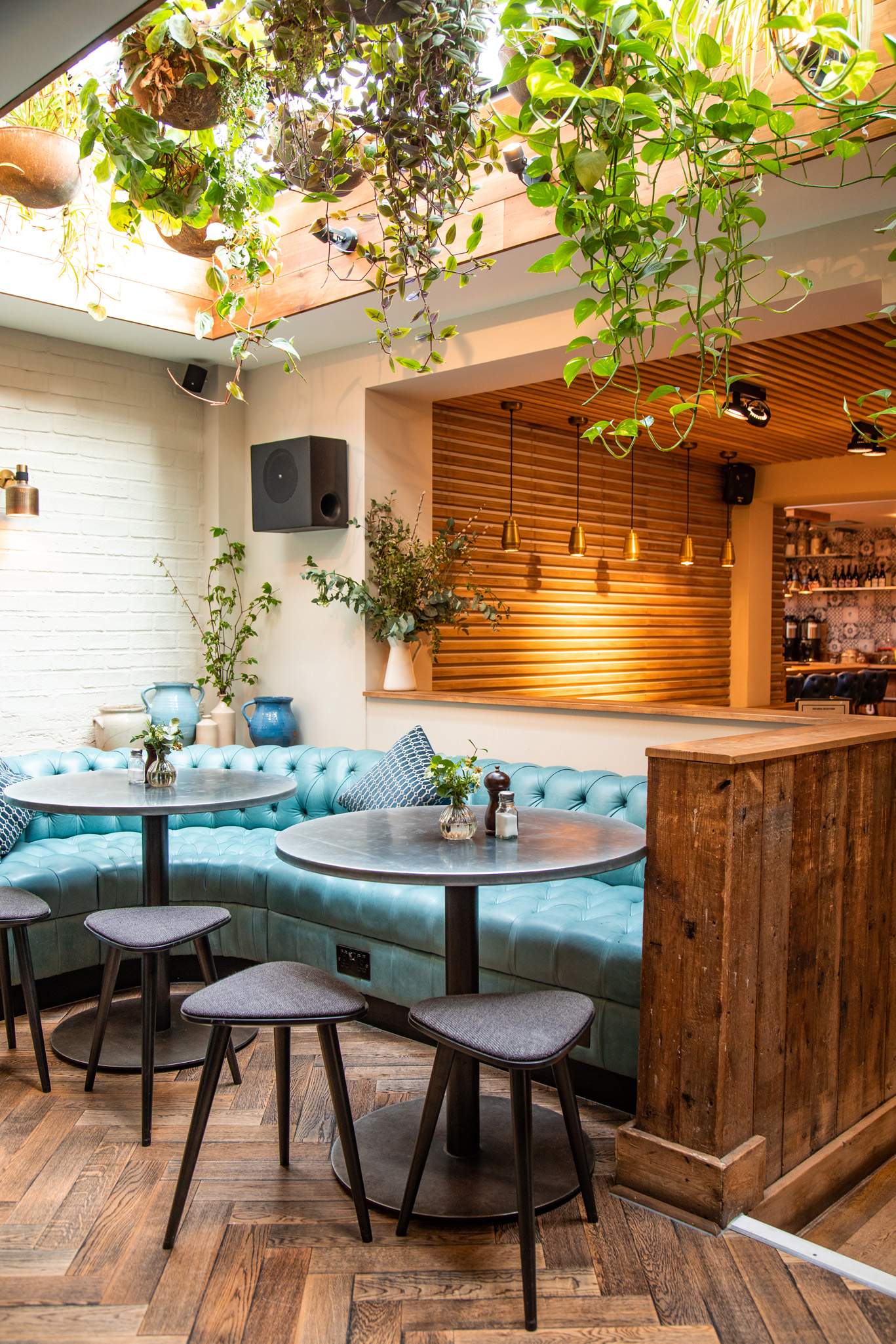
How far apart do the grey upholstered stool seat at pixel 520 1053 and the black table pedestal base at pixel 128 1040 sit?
110 centimetres

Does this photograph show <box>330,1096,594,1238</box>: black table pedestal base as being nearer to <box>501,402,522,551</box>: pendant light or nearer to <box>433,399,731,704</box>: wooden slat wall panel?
<box>433,399,731,704</box>: wooden slat wall panel

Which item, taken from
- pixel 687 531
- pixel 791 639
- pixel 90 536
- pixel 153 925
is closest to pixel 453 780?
pixel 153 925

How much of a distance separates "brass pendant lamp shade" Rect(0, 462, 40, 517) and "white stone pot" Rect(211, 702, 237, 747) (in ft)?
4.68

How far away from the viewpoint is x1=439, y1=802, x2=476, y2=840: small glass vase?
9.14 ft

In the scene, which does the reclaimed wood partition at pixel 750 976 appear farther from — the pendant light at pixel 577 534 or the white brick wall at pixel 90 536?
the pendant light at pixel 577 534

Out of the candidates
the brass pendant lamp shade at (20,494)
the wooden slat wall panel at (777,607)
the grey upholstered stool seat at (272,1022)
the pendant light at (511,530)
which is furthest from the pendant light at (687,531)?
the grey upholstered stool seat at (272,1022)

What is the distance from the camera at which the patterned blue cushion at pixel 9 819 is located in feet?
13.3

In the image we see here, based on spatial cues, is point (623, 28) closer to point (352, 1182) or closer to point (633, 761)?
point (352, 1182)

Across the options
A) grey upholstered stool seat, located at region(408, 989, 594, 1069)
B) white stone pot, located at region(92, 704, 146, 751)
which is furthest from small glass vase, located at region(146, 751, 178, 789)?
white stone pot, located at region(92, 704, 146, 751)

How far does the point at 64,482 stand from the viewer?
5453 millimetres

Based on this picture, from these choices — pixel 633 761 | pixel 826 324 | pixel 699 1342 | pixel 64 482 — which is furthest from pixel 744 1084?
pixel 64 482

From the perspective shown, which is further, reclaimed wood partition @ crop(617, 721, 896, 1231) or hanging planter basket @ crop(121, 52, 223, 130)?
reclaimed wood partition @ crop(617, 721, 896, 1231)

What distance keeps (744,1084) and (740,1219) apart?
289mm

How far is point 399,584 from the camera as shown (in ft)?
17.5
